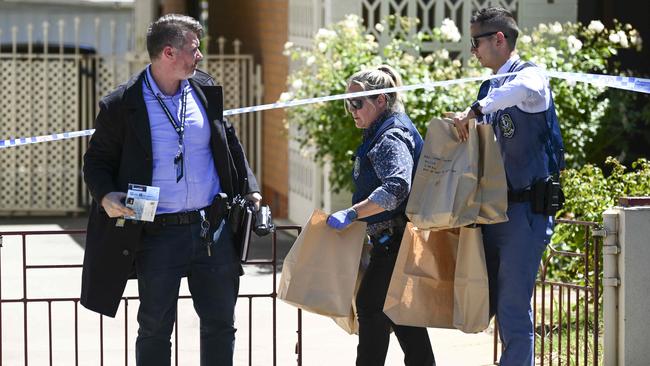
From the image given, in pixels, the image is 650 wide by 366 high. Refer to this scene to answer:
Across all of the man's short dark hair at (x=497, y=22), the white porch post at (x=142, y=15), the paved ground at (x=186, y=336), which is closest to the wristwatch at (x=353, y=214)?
the man's short dark hair at (x=497, y=22)

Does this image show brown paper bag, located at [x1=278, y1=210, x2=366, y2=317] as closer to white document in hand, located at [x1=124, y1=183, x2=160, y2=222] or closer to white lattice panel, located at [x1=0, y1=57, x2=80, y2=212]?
white document in hand, located at [x1=124, y1=183, x2=160, y2=222]

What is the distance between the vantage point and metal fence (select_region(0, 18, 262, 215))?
1415cm

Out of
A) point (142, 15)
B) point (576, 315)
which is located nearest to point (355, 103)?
→ point (576, 315)

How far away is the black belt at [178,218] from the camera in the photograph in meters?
5.37

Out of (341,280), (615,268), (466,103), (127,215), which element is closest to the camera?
(127,215)

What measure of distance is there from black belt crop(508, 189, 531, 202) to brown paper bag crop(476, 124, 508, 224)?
9cm

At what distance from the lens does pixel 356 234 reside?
18.5ft

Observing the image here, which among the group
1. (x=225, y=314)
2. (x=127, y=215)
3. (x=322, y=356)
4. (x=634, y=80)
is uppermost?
(x=634, y=80)

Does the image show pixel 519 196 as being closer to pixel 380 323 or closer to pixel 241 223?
pixel 380 323

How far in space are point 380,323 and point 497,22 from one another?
1.43 meters

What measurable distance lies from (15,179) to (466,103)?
257 inches

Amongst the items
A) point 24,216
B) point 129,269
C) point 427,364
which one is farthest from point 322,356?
point 24,216

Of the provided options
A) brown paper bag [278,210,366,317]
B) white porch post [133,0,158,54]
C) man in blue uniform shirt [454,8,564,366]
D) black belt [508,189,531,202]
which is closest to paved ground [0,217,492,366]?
brown paper bag [278,210,366,317]

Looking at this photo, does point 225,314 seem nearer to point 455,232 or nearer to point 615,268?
point 455,232
